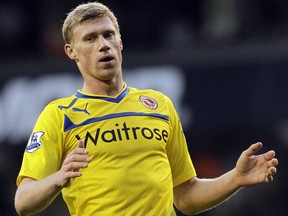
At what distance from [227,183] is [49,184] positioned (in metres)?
1.22

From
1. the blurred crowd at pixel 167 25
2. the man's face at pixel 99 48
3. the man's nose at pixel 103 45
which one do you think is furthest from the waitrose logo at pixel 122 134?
the blurred crowd at pixel 167 25

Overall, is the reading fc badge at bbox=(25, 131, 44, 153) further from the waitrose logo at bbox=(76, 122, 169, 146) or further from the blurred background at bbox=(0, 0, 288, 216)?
the blurred background at bbox=(0, 0, 288, 216)

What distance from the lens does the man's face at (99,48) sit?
6012mm

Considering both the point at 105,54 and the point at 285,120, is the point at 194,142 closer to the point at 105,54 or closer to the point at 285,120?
the point at 285,120

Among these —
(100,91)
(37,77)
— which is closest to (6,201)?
(37,77)

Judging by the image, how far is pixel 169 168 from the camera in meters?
6.12

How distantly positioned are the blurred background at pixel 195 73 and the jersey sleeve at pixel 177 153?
22.3 feet

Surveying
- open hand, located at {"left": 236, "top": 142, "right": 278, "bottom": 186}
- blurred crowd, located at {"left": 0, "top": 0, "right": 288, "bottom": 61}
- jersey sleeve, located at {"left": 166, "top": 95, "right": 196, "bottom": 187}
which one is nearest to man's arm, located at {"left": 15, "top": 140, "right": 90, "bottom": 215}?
jersey sleeve, located at {"left": 166, "top": 95, "right": 196, "bottom": 187}

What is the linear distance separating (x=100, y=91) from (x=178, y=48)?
761cm

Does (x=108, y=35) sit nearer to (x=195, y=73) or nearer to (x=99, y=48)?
(x=99, y=48)

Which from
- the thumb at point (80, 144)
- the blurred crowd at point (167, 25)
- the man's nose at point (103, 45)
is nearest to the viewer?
the thumb at point (80, 144)

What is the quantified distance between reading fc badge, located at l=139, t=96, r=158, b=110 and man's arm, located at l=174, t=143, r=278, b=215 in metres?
0.57

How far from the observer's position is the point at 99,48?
6.00 meters

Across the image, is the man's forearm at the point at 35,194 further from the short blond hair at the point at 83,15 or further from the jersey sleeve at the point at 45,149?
the short blond hair at the point at 83,15
